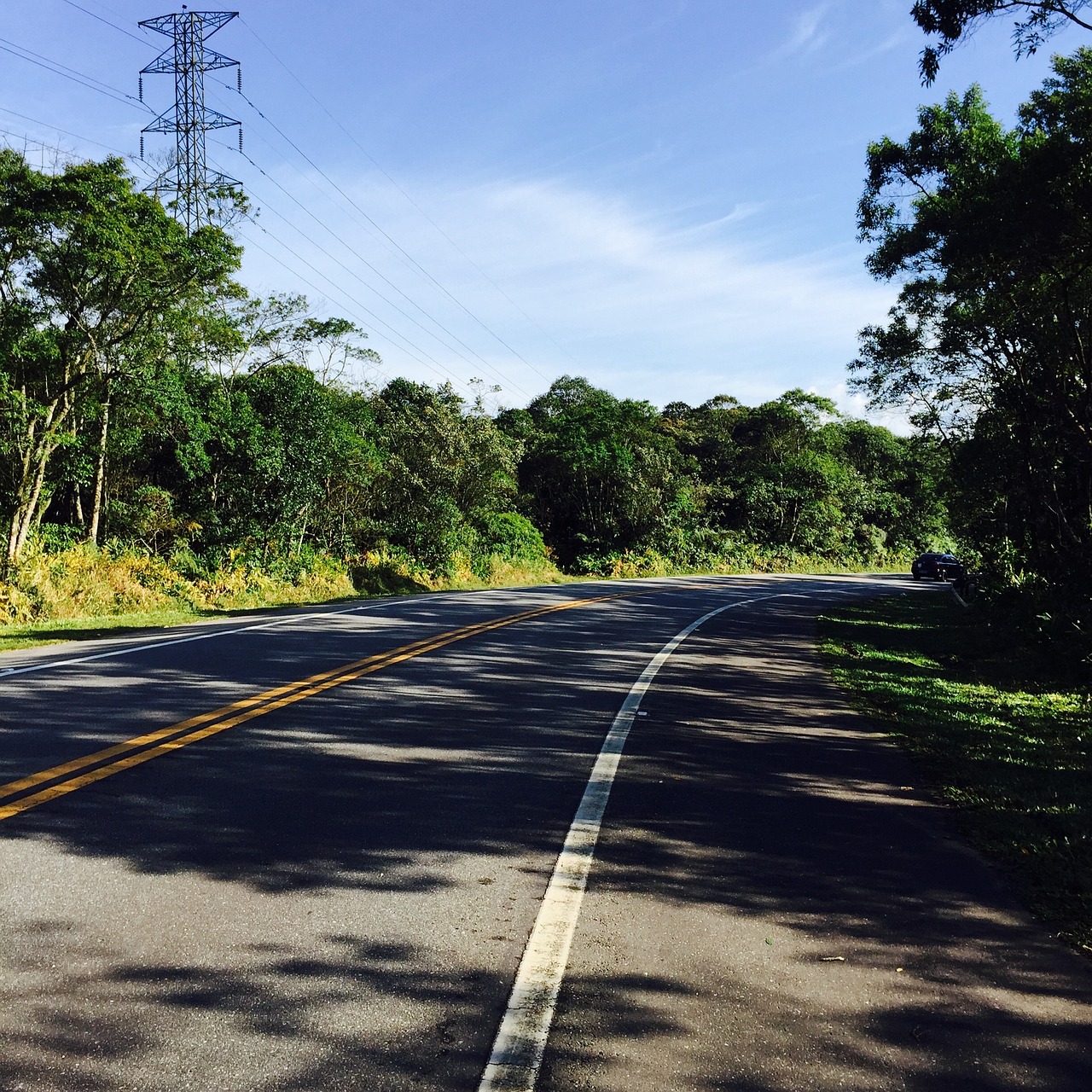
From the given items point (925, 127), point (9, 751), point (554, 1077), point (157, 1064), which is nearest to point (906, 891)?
point (554, 1077)

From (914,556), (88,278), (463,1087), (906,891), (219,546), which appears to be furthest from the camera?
(914,556)

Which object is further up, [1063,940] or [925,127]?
[925,127]

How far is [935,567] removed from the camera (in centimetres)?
4297

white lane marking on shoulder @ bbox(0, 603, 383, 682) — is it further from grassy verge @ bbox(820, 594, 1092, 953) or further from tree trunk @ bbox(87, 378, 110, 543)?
grassy verge @ bbox(820, 594, 1092, 953)

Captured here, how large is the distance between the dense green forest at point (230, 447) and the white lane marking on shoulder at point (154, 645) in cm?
534

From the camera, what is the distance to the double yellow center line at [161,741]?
5.46 metres

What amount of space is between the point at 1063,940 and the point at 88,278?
19898 mm

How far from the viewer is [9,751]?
6.35m

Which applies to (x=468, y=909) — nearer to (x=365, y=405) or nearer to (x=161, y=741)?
(x=161, y=741)

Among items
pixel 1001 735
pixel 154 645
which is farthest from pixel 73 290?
pixel 1001 735

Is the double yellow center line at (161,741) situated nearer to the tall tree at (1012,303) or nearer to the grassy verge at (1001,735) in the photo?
the grassy verge at (1001,735)

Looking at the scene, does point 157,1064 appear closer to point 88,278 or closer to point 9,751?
point 9,751

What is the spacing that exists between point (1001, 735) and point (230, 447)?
20.6 m

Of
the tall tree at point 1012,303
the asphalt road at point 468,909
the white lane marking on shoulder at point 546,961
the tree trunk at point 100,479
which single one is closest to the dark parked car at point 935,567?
the tall tree at point 1012,303
